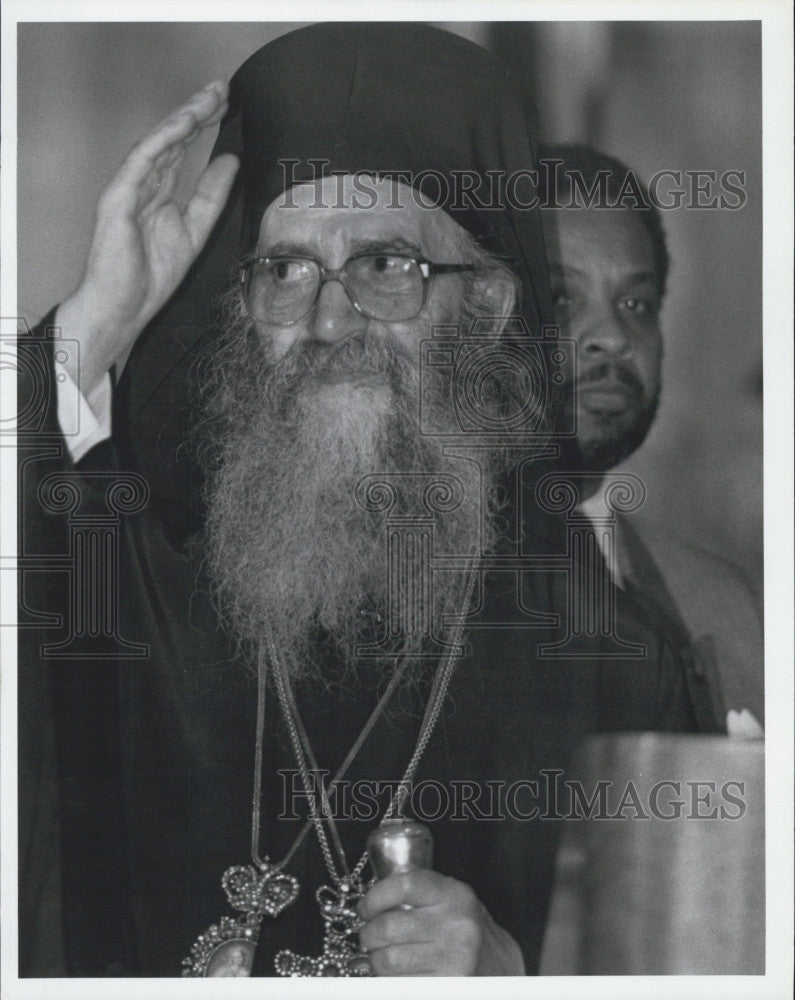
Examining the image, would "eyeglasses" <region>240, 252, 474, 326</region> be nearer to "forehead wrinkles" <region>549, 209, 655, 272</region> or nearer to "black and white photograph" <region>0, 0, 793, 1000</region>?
"black and white photograph" <region>0, 0, 793, 1000</region>

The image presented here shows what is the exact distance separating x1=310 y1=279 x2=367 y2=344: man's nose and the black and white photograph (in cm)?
2

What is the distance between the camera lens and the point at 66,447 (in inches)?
71.6

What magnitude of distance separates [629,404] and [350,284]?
0.52m

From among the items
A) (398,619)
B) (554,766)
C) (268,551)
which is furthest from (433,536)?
(554,766)

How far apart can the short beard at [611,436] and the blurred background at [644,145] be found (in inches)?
0.8

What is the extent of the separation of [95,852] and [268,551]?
0.60m

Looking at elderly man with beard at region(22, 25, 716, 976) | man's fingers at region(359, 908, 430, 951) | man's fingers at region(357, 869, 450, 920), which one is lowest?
man's fingers at region(359, 908, 430, 951)

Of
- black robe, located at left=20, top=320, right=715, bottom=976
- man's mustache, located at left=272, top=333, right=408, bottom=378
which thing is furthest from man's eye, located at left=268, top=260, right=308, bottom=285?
black robe, located at left=20, top=320, right=715, bottom=976

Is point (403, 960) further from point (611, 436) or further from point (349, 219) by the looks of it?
point (349, 219)

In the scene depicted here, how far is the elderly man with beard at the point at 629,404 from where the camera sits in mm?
1803

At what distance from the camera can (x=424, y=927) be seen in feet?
5.77

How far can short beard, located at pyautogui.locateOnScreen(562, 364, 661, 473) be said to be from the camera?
1.80m

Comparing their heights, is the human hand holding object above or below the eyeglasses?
below

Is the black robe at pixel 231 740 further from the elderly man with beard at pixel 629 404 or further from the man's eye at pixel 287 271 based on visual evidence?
the man's eye at pixel 287 271
